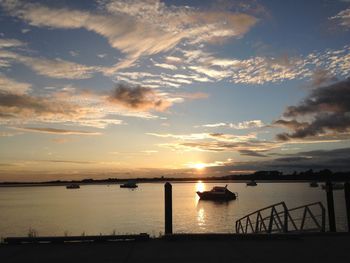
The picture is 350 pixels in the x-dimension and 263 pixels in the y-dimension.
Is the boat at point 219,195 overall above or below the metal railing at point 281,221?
below

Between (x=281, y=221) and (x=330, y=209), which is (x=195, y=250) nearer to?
(x=330, y=209)

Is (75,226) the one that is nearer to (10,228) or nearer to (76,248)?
(10,228)

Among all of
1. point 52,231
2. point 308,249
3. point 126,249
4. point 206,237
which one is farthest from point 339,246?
point 52,231

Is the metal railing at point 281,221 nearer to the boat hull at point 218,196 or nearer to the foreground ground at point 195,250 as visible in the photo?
the foreground ground at point 195,250

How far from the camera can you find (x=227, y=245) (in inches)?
421

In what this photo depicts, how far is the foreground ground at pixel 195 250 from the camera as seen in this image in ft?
29.7

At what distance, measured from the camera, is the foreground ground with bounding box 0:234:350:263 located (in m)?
9.04

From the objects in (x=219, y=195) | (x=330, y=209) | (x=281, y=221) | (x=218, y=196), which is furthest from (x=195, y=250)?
(x=218, y=196)

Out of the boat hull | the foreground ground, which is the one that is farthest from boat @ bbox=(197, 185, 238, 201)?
the foreground ground

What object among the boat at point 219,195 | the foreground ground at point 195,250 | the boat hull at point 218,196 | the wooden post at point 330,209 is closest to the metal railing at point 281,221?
the wooden post at point 330,209

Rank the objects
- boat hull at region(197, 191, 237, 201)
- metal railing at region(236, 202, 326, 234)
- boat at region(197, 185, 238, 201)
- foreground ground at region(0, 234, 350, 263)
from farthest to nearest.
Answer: boat at region(197, 185, 238, 201)
boat hull at region(197, 191, 237, 201)
metal railing at region(236, 202, 326, 234)
foreground ground at region(0, 234, 350, 263)

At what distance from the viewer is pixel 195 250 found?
10.0 meters

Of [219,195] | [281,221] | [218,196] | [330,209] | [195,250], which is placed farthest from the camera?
[218,196]

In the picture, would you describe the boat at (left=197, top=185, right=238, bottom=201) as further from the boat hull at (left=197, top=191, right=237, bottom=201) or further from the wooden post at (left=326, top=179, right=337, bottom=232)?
the wooden post at (left=326, top=179, right=337, bottom=232)
